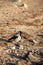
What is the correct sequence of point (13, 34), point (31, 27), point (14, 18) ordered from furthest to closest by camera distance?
point (14, 18), point (31, 27), point (13, 34)

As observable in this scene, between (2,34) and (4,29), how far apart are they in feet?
0.98

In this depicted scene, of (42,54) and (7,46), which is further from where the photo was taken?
(7,46)

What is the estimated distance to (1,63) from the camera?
4457 millimetres

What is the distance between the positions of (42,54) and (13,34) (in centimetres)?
126

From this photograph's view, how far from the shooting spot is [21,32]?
227 inches

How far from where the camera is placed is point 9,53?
4832mm

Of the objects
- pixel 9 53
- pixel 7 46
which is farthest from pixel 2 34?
pixel 9 53

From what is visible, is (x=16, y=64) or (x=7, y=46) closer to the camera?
(x=16, y=64)

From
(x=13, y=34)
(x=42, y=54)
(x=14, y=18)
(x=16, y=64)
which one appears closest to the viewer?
(x=16, y=64)

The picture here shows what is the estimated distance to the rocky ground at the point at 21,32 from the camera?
15.3ft

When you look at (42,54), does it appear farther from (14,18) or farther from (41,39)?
(14,18)

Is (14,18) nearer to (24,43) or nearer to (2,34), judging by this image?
(2,34)

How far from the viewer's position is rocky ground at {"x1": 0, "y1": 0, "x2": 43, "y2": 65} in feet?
15.3

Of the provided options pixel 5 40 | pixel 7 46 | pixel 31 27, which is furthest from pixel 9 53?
pixel 31 27
